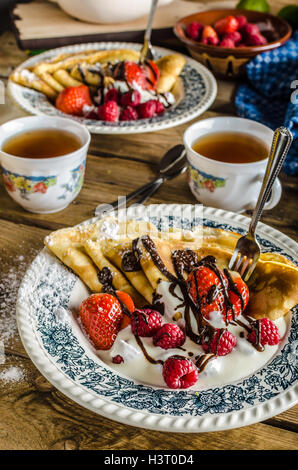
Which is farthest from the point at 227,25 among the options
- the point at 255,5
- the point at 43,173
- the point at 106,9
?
the point at 43,173

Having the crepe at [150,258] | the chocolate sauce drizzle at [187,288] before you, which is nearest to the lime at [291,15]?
the crepe at [150,258]

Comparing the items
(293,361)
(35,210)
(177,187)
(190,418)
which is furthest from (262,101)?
(190,418)

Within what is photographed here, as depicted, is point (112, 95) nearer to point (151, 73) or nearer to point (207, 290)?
point (151, 73)

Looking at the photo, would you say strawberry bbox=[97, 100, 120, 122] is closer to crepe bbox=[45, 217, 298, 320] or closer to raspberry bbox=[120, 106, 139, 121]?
raspberry bbox=[120, 106, 139, 121]

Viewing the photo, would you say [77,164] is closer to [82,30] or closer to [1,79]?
[1,79]

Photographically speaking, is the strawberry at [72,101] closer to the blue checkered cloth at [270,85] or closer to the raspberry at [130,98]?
the raspberry at [130,98]

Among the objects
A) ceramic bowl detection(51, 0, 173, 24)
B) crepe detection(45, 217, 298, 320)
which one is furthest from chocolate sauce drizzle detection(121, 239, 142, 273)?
ceramic bowl detection(51, 0, 173, 24)
